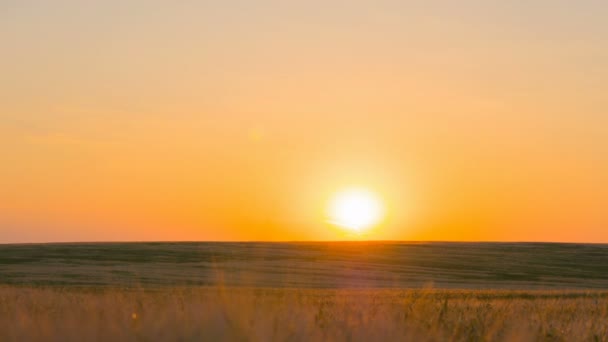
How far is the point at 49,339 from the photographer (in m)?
4.15

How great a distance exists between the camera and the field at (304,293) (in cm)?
461

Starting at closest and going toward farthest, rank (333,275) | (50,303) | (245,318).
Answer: (245,318) → (50,303) → (333,275)

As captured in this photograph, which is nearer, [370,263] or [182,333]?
[182,333]

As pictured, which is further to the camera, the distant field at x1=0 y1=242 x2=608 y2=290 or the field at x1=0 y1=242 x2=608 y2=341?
the distant field at x1=0 y1=242 x2=608 y2=290

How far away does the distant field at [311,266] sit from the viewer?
32250 millimetres

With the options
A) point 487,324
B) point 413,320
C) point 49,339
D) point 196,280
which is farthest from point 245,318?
point 196,280

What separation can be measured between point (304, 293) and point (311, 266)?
2108cm

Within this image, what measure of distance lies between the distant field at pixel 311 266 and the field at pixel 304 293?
0.28ft

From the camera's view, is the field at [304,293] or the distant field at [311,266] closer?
the field at [304,293]

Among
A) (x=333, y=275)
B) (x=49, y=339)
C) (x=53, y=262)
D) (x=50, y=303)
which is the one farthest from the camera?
(x=53, y=262)

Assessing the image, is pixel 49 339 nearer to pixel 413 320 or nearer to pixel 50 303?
pixel 50 303

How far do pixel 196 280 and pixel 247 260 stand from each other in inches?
562

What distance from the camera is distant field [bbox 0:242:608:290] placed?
3225 centimetres

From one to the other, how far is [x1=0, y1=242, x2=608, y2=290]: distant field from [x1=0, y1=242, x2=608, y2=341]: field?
0.09 meters
